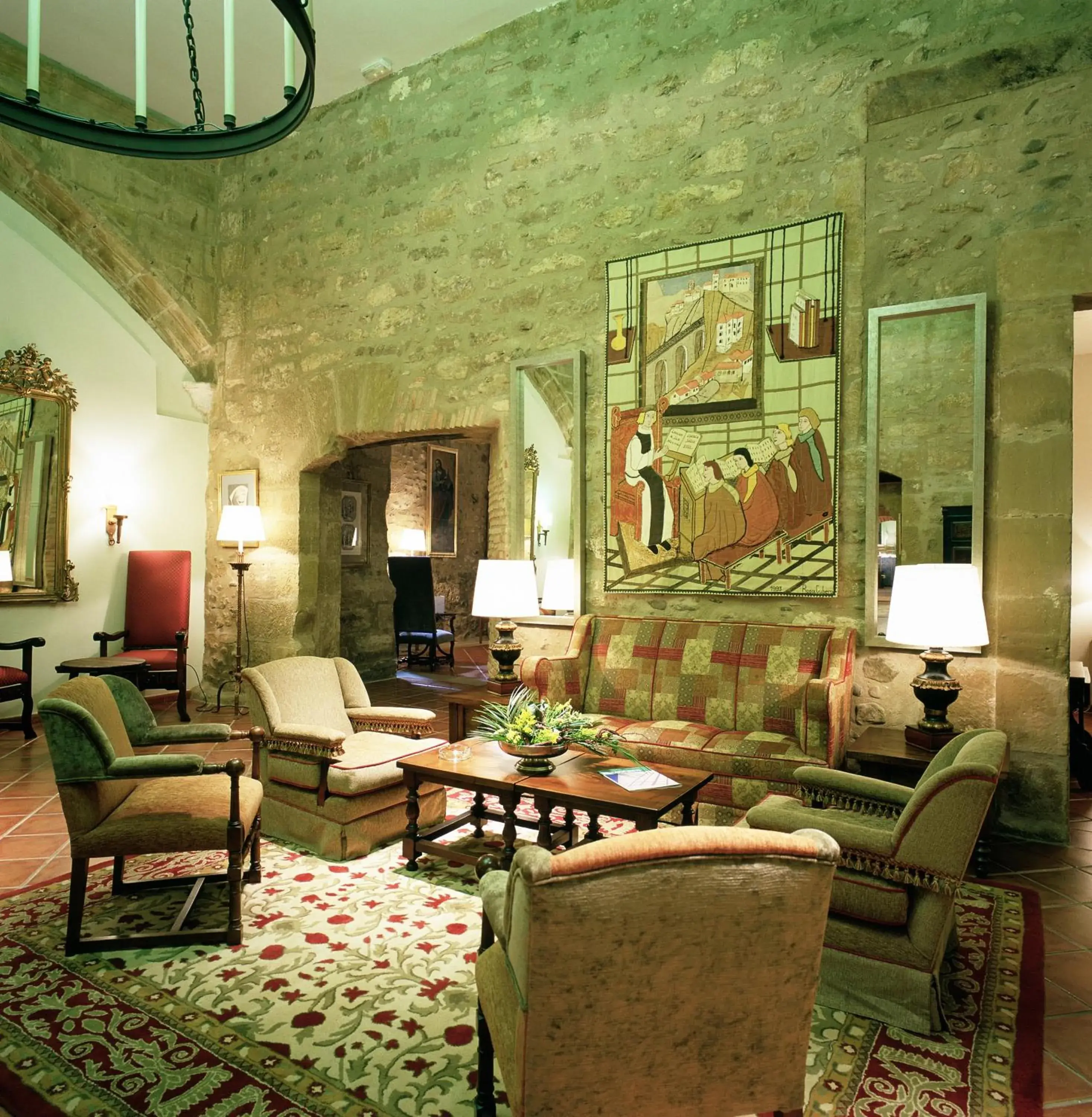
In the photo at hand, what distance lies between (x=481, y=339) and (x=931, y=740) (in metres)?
3.75

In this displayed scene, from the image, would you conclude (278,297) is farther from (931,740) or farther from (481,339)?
(931,740)

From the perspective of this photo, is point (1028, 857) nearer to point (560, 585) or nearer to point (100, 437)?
point (560, 585)

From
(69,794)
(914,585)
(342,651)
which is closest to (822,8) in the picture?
(914,585)

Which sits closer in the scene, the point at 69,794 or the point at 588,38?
the point at 69,794

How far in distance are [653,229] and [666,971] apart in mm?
4371

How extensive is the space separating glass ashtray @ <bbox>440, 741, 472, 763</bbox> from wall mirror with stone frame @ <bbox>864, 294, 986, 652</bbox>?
7.20ft

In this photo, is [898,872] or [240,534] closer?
[898,872]

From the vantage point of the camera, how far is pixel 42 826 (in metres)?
3.62

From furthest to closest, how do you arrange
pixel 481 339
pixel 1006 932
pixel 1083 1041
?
pixel 481 339 < pixel 1006 932 < pixel 1083 1041

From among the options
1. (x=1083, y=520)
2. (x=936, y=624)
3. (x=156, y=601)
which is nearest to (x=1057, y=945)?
(x=936, y=624)

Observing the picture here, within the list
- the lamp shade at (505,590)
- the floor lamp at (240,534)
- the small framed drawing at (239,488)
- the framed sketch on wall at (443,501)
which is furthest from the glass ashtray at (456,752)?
the framed sketch on wall at (443,501)

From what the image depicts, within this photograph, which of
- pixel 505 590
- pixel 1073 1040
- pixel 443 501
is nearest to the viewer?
pixel 1073 1040

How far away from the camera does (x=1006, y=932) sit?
268 centimetres

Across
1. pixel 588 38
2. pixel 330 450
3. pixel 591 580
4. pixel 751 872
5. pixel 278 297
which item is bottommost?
pixel 751 872
